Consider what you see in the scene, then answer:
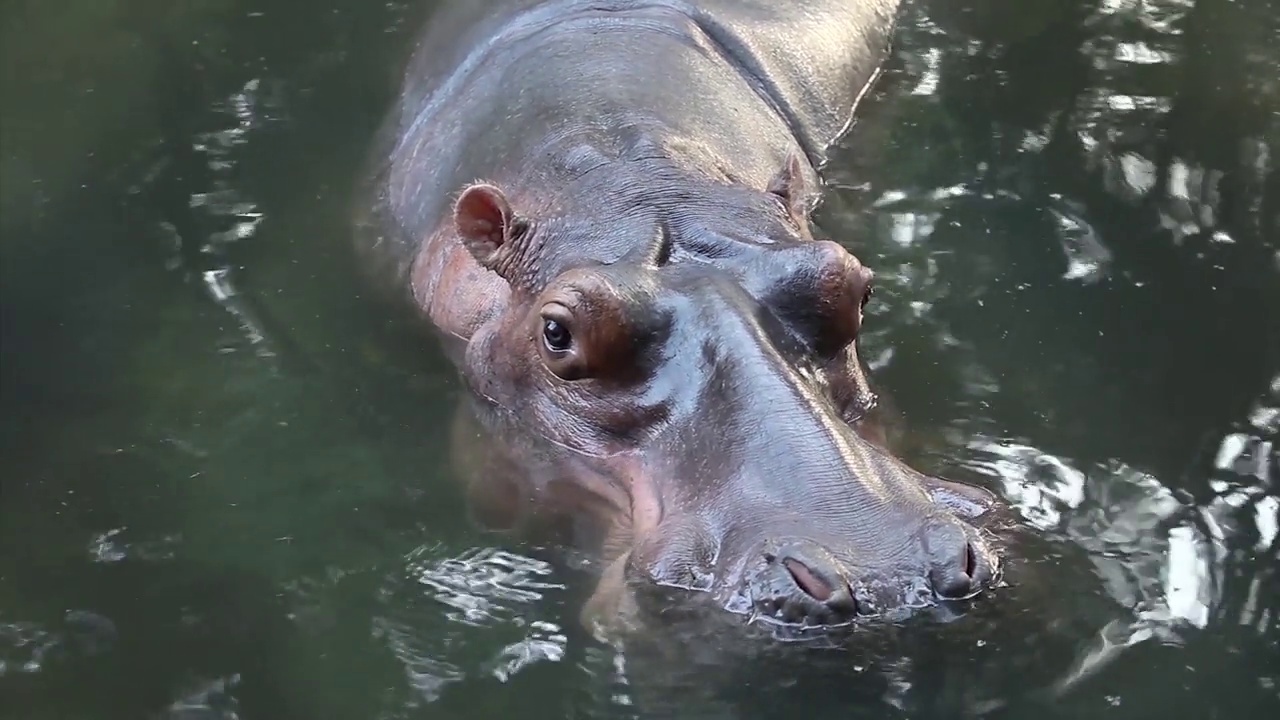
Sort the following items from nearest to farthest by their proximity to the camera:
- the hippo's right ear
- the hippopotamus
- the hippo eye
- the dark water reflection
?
1. the hippopotamus
2. the dark water reflection
3. the hippo eye
4. the hippo's right ear

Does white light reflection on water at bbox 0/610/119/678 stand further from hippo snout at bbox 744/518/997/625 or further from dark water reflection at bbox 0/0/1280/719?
hippo snout at bbox 744/518/997/625

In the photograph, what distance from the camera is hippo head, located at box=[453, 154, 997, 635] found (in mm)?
2588

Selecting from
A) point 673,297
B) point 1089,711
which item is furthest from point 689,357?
point 1089,711

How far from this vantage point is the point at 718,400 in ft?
9.74

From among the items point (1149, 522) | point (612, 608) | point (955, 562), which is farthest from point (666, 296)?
point (1149, 522)

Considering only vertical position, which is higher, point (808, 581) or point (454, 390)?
point (808, 581)

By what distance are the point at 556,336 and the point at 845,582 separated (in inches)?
42.3

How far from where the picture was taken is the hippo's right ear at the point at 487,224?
3742 mm

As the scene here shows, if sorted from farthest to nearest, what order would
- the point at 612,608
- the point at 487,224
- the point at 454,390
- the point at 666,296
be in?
the point at 454,390
the point at 487,224
the point at 666,296
the point at 612,608

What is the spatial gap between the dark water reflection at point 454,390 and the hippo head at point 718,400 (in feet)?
0.57

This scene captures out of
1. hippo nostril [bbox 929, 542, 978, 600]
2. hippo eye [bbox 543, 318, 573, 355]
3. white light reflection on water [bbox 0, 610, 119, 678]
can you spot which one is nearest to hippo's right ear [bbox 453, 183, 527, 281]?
hippo eye [bbox 543, 318, 573, 355]

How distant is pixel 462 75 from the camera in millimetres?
4977

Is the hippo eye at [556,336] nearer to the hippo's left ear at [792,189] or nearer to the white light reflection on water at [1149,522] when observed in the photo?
the hippo's left ear at [792,189]

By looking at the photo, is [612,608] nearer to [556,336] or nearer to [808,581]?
[808,581]
